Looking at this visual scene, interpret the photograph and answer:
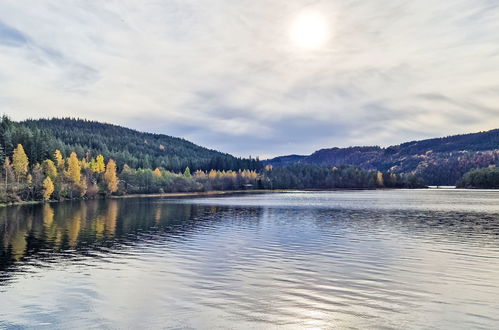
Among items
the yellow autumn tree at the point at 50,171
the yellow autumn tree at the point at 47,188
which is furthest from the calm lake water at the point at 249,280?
the yellow autumn tree at the point at 50,171

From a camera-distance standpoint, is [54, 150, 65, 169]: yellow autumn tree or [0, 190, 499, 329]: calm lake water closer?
[0, 190, 499, 329]: calm lake water

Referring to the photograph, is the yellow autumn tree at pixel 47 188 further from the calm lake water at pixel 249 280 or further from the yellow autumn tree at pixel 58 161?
the calm lake water at pixel 249 280

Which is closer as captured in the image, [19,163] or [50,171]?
[19,163]

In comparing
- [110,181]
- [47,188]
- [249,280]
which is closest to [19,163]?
[47,188]

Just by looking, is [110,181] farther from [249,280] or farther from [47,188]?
[249,280]

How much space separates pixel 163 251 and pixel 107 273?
1163 cm

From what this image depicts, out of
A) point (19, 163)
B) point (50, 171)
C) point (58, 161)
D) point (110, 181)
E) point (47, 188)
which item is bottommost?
point (47, 188)

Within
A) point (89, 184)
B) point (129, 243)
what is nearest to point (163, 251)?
point (129, 243)

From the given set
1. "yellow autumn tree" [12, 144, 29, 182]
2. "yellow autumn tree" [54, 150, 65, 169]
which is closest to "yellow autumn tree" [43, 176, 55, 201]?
"yellow autumn tree" [12, 144, 29, 182]

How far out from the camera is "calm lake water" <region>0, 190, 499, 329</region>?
76.4 ft

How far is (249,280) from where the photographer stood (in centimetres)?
3231

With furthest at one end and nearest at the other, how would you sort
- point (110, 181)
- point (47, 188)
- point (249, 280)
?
1. point (110, 181)
2. point (47, 188)
3. point (249, 280)

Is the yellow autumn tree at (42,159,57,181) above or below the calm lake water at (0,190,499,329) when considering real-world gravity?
above

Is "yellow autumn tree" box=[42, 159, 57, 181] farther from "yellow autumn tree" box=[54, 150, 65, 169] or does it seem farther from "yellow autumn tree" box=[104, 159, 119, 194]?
"yellow autumn tree" box=[104, 159, 119, 194]
